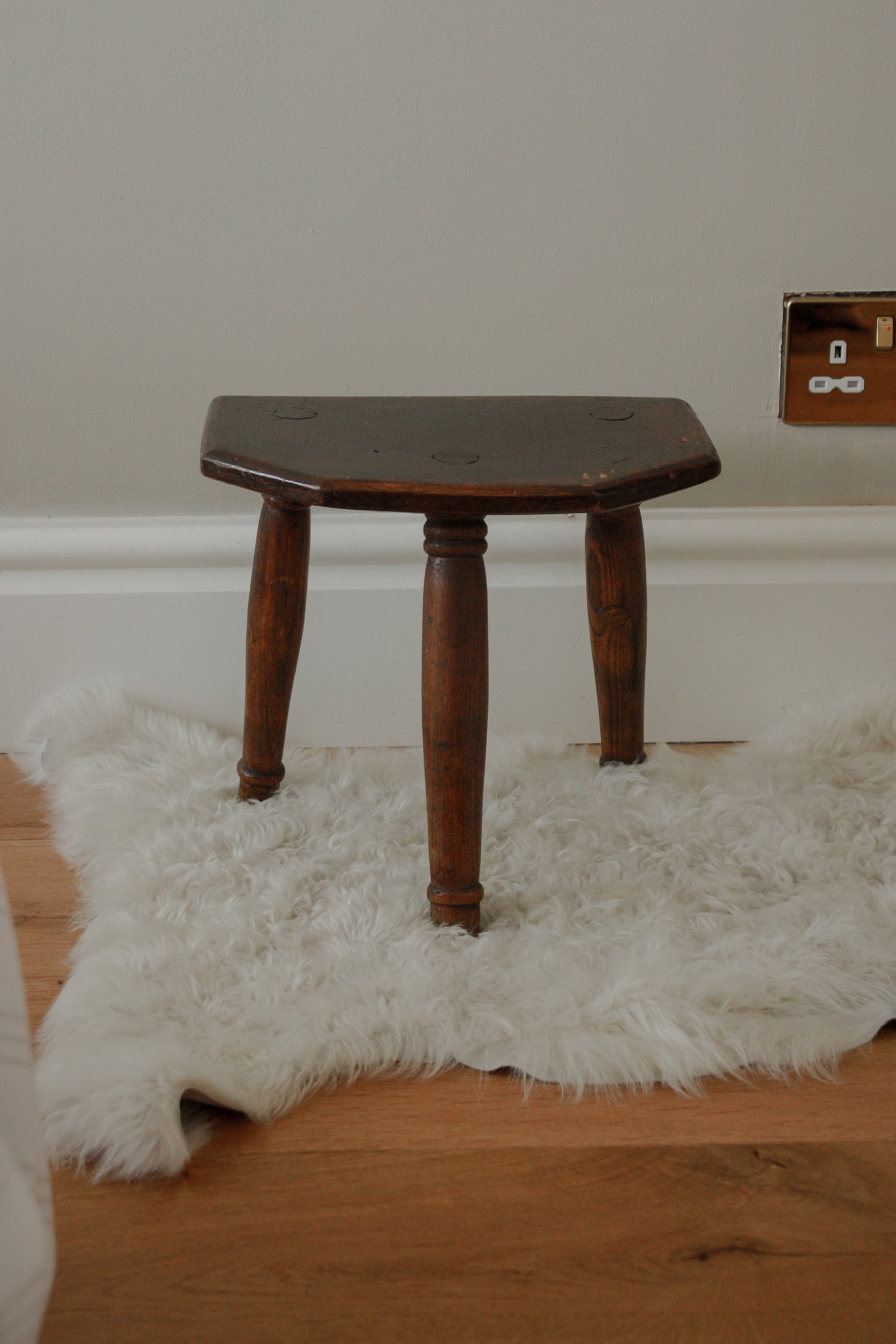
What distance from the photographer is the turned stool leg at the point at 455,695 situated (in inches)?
25.5

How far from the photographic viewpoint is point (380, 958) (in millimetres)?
667

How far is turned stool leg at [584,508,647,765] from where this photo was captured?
0.83 meters

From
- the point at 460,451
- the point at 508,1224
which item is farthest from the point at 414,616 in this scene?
the point at 508,1224

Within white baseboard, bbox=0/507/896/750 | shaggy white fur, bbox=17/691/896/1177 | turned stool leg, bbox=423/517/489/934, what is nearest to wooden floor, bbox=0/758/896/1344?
shaggy white fur, bbox=17/691/896/1177

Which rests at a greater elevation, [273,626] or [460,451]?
[460,451]

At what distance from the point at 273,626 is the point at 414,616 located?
22 centimetres

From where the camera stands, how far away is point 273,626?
82 cm

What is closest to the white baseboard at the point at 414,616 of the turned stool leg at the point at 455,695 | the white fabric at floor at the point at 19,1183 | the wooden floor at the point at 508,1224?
the turned stool leg at the point at 455,695

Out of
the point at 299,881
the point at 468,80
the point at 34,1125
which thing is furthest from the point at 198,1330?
the point at 468,80

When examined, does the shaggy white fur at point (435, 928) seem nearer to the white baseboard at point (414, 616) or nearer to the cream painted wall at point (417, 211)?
the white baseboard at point (414, 616)

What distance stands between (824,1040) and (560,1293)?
0.22 m

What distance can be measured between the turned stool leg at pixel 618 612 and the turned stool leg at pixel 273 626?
22 cm

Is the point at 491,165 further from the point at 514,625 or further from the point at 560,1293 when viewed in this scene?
the point at 560,1293

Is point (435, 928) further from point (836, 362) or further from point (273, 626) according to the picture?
point (836, 362)
